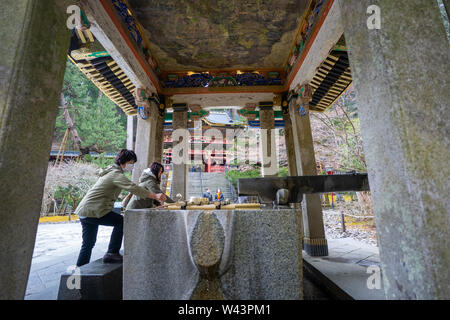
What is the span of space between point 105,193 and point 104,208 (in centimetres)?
17

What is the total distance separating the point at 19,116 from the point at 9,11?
2.47ft

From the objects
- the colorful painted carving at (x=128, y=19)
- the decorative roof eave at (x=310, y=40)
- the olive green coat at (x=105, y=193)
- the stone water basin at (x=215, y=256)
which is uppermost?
the colorful painted carving at (x=128, y=19)

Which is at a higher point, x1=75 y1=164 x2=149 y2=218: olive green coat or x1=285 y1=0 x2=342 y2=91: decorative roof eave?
x1=285 y1=0 x2=342 y2=91: decorative roof eave

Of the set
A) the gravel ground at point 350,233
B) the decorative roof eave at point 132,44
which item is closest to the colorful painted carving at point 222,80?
the decorative roof eave at point 132,44

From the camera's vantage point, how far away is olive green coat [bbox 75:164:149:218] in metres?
2.27

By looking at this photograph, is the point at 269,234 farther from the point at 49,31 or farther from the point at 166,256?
the point at 49,31

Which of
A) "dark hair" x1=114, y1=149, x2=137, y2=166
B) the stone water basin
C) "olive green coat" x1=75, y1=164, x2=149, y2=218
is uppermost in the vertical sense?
"dark hair" x1=114, y1=149, x2=137, y2=166

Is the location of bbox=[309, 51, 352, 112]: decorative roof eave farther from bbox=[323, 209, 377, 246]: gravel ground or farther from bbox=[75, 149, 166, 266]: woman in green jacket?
bbox=[75, 149, 166, 266]: woman in green jacket

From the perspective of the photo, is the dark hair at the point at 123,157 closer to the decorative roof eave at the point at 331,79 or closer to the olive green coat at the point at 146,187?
the olive green coat at the point at 146,187

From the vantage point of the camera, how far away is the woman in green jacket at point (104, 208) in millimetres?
2275

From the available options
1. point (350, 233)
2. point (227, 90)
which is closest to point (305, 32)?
point (227, 90)

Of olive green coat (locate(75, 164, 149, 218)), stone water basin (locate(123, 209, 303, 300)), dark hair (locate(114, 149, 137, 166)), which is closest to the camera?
stone water basin (locate(123, 209, 303, 300))

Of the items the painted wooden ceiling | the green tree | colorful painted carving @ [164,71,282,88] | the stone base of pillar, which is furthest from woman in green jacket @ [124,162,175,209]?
the green tree

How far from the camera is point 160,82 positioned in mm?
5422
